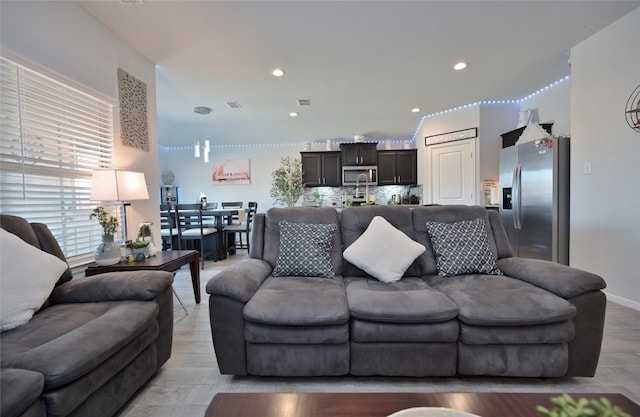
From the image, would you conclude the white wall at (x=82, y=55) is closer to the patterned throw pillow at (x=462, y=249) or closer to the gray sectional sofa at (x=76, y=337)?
the gray sectional sofa at (x=76, y=337)

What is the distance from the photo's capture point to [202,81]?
3.75m

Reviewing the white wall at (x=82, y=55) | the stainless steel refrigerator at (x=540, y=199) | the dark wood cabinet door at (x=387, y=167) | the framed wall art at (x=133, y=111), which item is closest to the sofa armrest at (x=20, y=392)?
the white wall at (x=82, y=55)


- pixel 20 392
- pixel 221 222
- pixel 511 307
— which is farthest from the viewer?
pixel 221 222

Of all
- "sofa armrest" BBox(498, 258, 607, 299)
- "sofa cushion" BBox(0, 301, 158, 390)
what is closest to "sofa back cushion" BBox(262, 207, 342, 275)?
"sofa cushion" BBox(0, 301, 158, 390)

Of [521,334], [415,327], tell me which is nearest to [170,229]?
[415,327]

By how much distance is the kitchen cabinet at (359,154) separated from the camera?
6.45m

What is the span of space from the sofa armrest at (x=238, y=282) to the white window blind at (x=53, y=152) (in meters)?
1.52

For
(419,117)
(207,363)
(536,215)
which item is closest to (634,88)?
(536,215)

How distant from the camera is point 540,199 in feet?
11.0

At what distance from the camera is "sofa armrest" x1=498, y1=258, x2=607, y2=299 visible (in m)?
1.51

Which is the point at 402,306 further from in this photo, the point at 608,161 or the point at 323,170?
the point at 323,170

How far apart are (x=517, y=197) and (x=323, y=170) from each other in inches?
155

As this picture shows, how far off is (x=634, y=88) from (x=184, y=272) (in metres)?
5.64

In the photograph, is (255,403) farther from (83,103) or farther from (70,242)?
(83,103)
